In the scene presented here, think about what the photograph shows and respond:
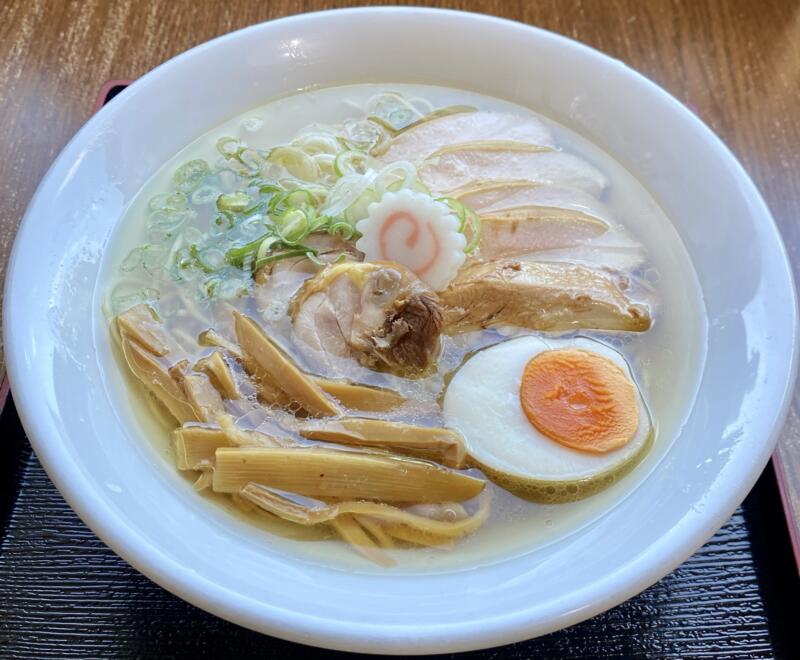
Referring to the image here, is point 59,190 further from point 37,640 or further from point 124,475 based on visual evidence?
point 37,640

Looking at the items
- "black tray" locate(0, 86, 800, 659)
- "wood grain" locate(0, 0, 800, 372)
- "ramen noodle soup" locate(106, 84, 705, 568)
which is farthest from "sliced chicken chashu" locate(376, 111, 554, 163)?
"black tray" locate(0, 86, 800, 659)

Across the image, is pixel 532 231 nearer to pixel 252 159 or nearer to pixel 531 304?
pixel 531 304

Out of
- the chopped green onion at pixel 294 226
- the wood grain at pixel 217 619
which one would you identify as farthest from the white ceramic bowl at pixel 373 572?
the chopped green onion at pixel 294 226

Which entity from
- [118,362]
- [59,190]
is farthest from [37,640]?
[59,190]

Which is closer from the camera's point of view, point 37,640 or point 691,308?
point 37,640

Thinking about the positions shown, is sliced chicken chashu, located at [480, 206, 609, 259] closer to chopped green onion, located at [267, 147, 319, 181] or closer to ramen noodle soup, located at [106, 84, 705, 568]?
ramen noodle soup, located at [106, 84, 705, 568]

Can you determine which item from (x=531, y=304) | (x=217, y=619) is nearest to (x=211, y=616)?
(x=217, y=619)
